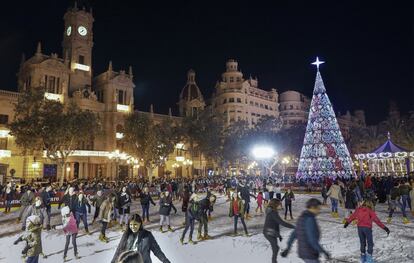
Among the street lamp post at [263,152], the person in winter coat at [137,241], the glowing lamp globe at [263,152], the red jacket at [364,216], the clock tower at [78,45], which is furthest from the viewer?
the clock tower at [78,45]

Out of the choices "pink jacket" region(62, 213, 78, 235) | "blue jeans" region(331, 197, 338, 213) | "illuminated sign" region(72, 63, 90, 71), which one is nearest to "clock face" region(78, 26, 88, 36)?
"illuminated sign" region(72, 63, 90, 71)

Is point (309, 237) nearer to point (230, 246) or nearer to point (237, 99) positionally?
point (230, 246)

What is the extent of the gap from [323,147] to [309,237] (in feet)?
83.5

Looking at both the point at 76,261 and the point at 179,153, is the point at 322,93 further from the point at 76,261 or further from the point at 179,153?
the point at 179,153

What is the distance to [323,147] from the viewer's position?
29.5m

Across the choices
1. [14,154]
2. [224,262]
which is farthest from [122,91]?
[224,262]

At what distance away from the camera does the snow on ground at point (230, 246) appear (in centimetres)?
→ 944

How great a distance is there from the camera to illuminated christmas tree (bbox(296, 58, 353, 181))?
2912cm

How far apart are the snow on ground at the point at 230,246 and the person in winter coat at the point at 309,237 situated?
11.5 feet

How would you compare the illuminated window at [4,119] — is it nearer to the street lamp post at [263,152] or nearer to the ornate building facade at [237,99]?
the street lamp post at [263,152]

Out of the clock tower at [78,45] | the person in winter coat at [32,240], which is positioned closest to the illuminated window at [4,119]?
the clock tower at [78,45]

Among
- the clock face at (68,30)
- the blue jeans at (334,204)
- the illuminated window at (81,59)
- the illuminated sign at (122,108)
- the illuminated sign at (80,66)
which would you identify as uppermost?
the clock face at (68,30)

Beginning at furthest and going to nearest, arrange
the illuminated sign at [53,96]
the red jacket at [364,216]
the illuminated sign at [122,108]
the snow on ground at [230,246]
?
the illuminated sign at [122,108]
the illuminated sign at [53,96]
the snow on ground at [230,246]
the red jacket at [364,216]

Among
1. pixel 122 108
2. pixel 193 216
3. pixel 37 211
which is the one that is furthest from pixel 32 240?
pixel 122 108
